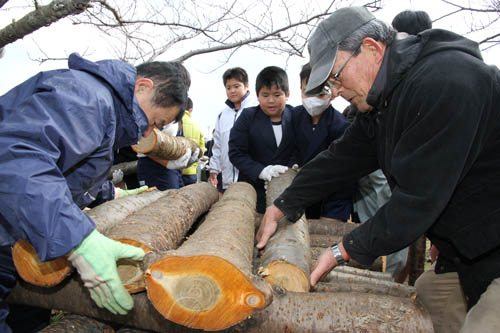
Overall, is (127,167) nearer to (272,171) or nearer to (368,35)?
(272,171)

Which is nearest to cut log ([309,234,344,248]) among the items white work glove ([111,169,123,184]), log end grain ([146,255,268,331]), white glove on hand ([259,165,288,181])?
white glove on hand ([259,165,288,181])

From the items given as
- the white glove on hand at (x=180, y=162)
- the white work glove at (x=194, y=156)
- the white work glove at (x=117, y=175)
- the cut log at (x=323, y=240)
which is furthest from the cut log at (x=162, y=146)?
the cut log at (x=323, y=240)

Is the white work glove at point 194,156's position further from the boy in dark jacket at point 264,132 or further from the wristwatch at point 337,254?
the wristwatch at point 337,254

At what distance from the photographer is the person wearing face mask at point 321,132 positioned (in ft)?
11.3

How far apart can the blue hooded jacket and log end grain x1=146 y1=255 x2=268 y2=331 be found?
1.19 ft

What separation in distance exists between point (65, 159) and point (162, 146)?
9.34ft

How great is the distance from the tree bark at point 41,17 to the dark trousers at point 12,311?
290 centimetres

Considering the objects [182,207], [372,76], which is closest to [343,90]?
[372,76]

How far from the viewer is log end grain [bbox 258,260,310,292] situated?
1.90 m

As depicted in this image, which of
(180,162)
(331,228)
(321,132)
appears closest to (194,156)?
(180,162)

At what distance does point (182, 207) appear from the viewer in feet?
8.31

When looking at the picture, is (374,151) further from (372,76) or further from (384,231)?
(384,231)

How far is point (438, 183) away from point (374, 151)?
0.94 meters

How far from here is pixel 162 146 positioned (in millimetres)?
4273
